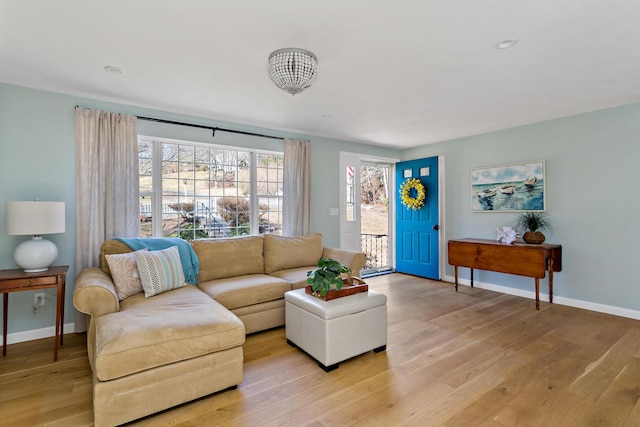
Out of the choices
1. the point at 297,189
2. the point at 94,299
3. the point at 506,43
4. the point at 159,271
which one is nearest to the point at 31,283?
the point at 94,299

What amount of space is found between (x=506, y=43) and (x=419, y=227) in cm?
357

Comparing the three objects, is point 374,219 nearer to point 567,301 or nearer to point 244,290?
point 567,301

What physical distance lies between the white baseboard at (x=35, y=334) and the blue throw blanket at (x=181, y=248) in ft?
3.04

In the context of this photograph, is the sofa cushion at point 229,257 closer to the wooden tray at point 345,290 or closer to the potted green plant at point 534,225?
the wooden tray at point 345,290

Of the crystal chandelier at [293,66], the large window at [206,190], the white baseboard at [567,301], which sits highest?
the crystal chandelier at [293,66]

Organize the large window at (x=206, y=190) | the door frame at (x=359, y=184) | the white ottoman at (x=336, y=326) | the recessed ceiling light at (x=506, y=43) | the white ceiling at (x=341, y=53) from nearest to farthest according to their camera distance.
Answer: the white ceiling at (x=341, y=53) < the recessed ceiling light at (x=506, y=43) < the white ottoman at (x=336, y=326) < the large window at (x=206, y=190) < the door frame at (x=359, y=184)

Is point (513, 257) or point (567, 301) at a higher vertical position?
point (513, 257)

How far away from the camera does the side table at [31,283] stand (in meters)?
2.35

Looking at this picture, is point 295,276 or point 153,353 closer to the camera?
point 153,353

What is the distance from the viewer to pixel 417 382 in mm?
2131

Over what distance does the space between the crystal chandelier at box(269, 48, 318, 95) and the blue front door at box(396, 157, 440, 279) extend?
3.56 m

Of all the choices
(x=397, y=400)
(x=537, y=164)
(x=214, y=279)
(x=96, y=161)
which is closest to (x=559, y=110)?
(x=537, y=164)

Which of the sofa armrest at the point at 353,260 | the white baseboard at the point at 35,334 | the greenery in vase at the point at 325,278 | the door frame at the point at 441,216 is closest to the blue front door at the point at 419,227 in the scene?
the door frame at the point at 441,216

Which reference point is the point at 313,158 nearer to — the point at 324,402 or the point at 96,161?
the point at 96,161
